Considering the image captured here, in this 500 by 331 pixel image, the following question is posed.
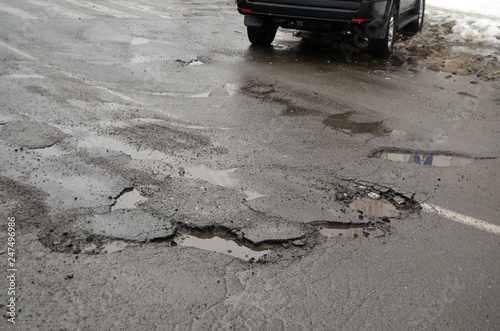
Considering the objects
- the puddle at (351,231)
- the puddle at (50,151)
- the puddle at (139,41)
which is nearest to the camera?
the puddle at (351,231)

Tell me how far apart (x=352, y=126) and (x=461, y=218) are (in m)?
2.23

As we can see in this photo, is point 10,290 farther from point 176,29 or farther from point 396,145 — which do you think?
point 176,29

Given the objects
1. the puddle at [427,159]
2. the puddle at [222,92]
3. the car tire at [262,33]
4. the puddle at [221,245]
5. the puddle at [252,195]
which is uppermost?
the puddle at [221,245]

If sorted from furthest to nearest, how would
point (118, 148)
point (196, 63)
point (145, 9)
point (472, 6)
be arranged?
point (472, 6), point (145, 9), point (196, 63), point (118, 148)

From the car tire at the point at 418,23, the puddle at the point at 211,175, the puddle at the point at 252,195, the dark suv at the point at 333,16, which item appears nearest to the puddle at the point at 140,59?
the dark suv at the point at 333,16

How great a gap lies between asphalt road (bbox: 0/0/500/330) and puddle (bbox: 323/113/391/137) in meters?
0.02

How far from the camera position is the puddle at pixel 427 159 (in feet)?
17.7

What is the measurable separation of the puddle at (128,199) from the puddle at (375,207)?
5.64 ft

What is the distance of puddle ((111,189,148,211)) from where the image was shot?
14.4 feet

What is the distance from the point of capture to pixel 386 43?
9.47 meters

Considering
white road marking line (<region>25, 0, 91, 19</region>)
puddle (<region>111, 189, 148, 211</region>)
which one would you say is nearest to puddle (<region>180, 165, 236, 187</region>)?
puddle (<region>111, 189, 148, 211</region>)

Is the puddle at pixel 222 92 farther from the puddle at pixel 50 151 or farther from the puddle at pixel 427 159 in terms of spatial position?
the puddle at pixel 427 159

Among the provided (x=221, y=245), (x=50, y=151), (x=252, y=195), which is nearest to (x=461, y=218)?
(x=252, y=195)

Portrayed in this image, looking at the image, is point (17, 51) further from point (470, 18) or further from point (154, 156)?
point (470, 18)
